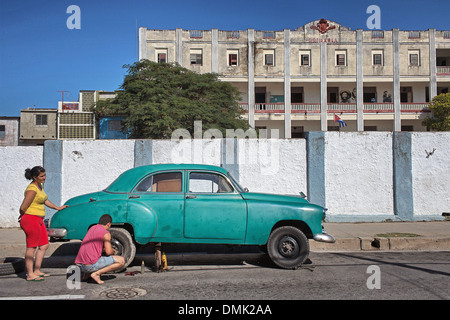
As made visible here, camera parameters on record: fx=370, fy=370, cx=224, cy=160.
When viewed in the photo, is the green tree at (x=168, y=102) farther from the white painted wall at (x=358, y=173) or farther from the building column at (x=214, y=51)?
the white painted wall at (x=358, y=173)

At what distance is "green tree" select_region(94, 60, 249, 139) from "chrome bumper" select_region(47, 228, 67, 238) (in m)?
13.0

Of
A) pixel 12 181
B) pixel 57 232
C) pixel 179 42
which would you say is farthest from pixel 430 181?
pixel 179 42

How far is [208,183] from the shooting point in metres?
6.11

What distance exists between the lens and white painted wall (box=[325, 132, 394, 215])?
10.1 m

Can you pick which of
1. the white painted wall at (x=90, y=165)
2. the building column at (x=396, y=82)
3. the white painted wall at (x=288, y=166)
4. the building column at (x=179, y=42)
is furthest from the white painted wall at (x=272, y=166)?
the building column at (x=396, y=82)

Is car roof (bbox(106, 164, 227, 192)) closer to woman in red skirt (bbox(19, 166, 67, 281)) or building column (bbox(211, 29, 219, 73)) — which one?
woman in red skirt (bbox(19, 166, 67, 281))

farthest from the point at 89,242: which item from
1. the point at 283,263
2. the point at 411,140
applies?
the point at 411,140

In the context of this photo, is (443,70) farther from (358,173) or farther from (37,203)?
(37,203)

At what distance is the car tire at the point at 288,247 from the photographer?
593 centimetres

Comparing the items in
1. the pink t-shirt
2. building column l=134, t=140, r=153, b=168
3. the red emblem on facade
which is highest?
the red emblem on facade

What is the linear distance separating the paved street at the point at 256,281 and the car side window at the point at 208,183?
1.29 m

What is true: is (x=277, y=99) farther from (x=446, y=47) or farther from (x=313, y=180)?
(x=313, y=180)

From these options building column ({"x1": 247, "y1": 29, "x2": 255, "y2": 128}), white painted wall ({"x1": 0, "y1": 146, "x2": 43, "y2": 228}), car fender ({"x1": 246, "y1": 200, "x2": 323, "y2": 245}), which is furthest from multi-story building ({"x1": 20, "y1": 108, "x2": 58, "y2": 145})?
car fender ({"x1": 246, "y1": 200, "x2": 323, "y2": 245})

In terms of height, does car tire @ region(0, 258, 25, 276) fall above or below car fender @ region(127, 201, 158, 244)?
below
